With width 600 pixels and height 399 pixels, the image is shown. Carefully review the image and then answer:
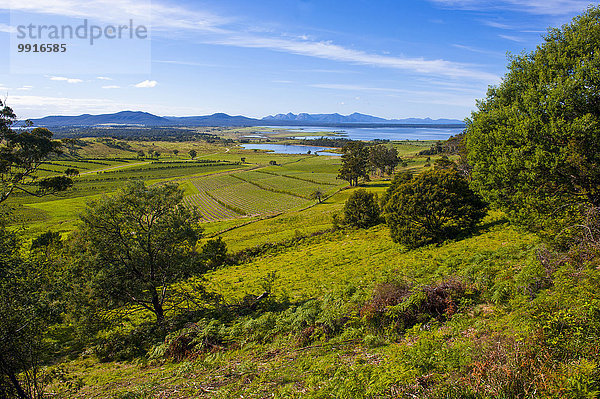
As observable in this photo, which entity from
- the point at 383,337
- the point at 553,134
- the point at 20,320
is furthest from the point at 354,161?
the point at 20,320

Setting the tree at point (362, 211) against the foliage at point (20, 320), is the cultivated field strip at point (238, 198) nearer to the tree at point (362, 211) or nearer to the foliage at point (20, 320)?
the tree at point (362, 211)

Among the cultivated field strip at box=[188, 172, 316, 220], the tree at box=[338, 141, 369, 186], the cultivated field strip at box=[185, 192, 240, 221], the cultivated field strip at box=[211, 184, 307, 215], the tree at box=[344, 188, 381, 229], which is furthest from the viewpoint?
the tree at box=[338, 141, 369, 186]

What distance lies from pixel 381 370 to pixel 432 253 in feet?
60.2

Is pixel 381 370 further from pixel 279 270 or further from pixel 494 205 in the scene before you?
pixel 279 270

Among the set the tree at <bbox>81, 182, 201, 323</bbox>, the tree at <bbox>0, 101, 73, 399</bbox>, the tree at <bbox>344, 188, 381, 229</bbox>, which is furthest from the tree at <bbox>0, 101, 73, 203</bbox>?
the tree at <bbox>344, 188, 381, 229</bbox>

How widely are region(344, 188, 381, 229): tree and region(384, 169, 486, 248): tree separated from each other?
619 inches

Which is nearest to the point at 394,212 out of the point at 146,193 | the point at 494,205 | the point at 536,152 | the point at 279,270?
the point at 494,205

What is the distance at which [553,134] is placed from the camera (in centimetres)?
1570

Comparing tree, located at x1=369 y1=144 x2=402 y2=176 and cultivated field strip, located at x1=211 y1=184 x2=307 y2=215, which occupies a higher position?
tree, located at x1=369 y1=144 x2=402 y2=176

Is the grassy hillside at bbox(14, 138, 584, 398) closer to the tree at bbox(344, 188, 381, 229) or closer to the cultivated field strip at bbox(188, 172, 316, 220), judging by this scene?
the tree at bbox(344, 188, 381, 229)

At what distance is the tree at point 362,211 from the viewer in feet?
154

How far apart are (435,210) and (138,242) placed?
83.8 feet

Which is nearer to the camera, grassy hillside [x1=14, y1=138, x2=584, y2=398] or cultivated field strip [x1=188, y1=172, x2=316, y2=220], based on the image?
grassy hillside [x1=14, y1=138, x2=584, y2=398]

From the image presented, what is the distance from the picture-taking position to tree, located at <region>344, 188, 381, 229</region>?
46.8 metres
